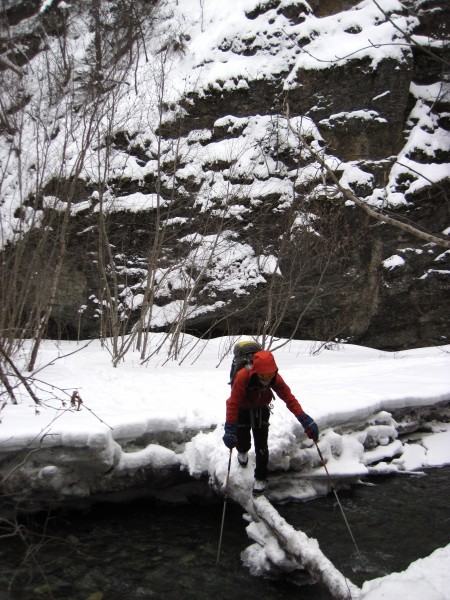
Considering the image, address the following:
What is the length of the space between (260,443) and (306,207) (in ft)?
30.6

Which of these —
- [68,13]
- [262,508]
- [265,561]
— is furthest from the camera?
[68,13]

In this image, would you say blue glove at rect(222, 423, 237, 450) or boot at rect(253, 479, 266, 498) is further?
boot at rect(253, 479, 266, 498)

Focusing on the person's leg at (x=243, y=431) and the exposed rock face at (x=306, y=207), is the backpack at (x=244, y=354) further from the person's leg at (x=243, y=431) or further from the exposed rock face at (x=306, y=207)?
the exposed rock face at (x=306, y=207)

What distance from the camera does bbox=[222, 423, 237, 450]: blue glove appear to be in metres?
4.43

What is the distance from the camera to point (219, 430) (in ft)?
18.6

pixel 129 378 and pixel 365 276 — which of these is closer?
pixel 129 378

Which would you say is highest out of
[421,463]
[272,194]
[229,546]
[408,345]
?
[272,194]

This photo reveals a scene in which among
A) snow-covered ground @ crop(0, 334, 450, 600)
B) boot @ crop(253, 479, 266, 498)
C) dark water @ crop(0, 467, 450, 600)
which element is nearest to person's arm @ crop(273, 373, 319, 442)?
boot @ crop(253, 479, 266, 498)

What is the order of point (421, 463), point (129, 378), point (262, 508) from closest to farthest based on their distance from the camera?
point (262, 508)
point (421, 463)
point (129, 378)

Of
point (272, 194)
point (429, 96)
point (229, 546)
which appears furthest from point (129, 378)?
point (429, 96)

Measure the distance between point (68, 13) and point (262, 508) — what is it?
21796 mm

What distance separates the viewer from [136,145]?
15.1 m

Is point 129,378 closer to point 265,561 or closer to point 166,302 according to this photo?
point 265,561

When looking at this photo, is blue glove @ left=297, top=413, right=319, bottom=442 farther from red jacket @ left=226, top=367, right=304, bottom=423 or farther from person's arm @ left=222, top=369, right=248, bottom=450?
person's arm @ left=222, top=369, right=248, bottom=450
